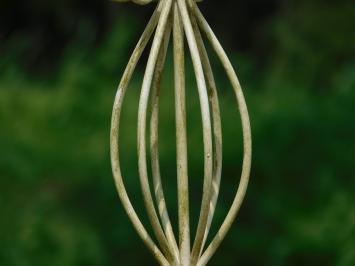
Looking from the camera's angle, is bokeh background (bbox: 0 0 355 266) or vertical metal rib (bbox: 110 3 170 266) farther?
bokeh background (bbox: 0 0 355 266)

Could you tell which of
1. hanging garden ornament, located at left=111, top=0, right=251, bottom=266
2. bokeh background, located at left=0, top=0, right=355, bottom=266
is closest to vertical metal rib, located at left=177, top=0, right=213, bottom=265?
hanging garden ornament, located at left=111, top=0, right=251, bottom=266

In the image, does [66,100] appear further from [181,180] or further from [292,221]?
[181,180]

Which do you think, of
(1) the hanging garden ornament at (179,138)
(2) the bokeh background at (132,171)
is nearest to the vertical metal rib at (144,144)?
(1) the hanging garden ornament at (179,138)

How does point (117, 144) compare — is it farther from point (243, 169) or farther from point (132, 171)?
point (132, 171)

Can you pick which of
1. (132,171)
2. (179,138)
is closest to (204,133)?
(179,138)

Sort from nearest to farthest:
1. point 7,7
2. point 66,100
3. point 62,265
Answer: point 62,265 < point 66,100 < point 7,7

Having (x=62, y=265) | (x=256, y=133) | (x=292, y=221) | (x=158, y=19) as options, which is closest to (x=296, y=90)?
(x=256, y=133)

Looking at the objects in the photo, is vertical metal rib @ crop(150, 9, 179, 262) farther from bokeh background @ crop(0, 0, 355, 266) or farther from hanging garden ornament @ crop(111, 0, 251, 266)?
bokeh background @ crop(0, 0, 355, 266)

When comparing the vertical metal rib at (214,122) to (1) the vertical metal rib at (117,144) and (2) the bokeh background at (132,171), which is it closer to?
(1) the vertical metal rib at (117,144)

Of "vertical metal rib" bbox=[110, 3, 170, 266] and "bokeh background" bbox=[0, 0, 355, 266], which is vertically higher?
"vertical metal rib" bbox=[110, 3, 170, 266]
